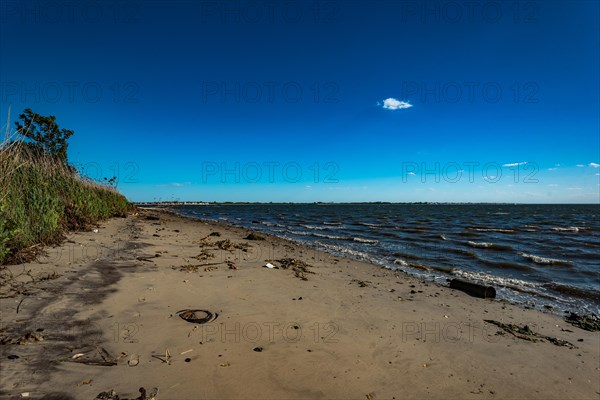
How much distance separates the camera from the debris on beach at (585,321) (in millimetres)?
6508

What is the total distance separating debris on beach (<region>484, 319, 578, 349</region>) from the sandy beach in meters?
0.05

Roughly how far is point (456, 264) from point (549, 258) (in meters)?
5.09

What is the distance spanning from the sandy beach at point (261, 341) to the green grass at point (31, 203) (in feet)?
2.75

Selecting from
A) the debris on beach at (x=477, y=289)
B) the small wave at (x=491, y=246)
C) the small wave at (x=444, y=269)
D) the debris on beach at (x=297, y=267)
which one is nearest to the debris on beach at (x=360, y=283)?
the debris on beach at (x=297, y=267)

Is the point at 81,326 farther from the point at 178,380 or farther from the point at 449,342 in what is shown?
the point at 449,342

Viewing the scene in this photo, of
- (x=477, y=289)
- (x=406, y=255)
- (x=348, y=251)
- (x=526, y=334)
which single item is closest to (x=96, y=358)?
(x=526, y=334)

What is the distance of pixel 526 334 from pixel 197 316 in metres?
6.06

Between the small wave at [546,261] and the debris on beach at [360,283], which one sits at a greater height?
the debris on beach at [360,283]

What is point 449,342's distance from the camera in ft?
16.7

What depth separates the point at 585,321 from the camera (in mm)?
6820

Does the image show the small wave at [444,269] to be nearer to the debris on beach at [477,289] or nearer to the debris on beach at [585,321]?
the debris on beach at [477,289]

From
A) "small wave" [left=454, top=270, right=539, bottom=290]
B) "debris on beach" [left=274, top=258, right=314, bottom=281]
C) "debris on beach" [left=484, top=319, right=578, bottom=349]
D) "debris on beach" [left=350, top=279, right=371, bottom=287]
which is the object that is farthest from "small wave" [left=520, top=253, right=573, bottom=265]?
"debris on beach" [left=274, top=258, right=314, bottom=281]

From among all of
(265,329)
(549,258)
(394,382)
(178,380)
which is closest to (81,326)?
(178,380)

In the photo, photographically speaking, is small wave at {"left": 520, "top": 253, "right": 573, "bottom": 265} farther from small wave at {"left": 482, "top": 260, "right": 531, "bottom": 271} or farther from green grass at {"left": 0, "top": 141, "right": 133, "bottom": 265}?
green grass at {"left": 0, "top": 141, "right": 133, "bottom": 265}
